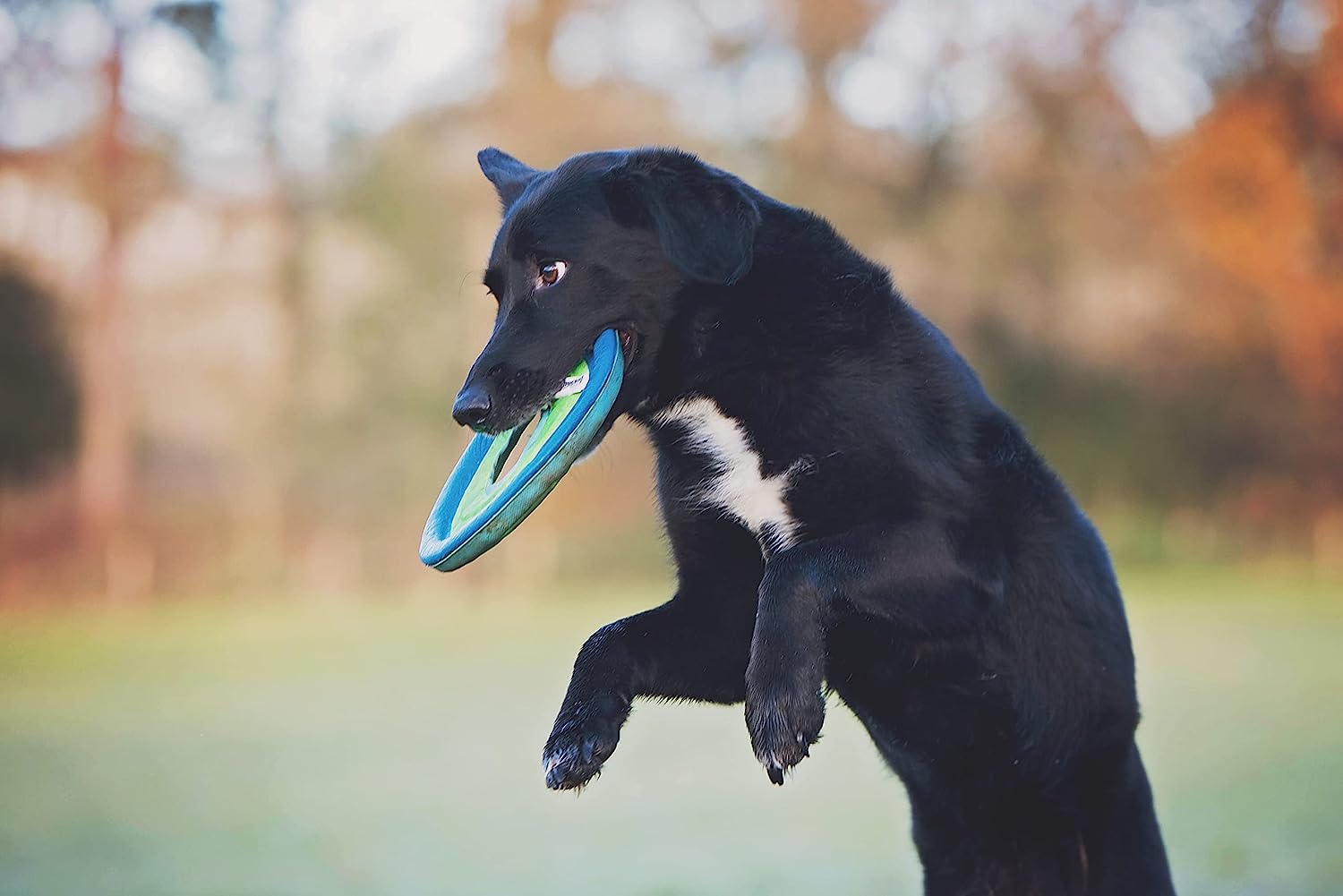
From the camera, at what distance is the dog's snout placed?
9.28 ft

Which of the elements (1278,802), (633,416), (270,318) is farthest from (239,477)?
(633,416)

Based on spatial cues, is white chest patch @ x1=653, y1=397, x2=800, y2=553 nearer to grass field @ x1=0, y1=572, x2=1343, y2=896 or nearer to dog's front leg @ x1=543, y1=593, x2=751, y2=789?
dog's front leg @ x1=543, y1=593, x2=751, y2=789

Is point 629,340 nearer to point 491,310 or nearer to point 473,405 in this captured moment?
point 473,405

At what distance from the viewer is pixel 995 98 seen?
2142 cm

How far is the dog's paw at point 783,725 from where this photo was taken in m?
2.63

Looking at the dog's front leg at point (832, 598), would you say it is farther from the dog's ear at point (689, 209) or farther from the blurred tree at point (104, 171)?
the blurred tree at point (104, 171)

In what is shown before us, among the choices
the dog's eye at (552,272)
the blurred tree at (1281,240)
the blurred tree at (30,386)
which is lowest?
the dog's eye at (552,272)

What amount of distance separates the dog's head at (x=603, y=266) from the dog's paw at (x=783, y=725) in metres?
0.70

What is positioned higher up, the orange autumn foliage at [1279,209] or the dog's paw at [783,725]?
the orange autumn foliage at [1279,209]

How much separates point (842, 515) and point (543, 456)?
60 cm

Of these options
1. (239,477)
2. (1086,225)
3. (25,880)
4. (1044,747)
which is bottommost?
(1044,747)

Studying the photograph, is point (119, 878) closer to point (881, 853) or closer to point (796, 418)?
point (881, 853)

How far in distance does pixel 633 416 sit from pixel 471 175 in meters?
18.3

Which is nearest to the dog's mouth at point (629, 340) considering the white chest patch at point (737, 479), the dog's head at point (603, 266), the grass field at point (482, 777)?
the dog's head at point (603, 266)
